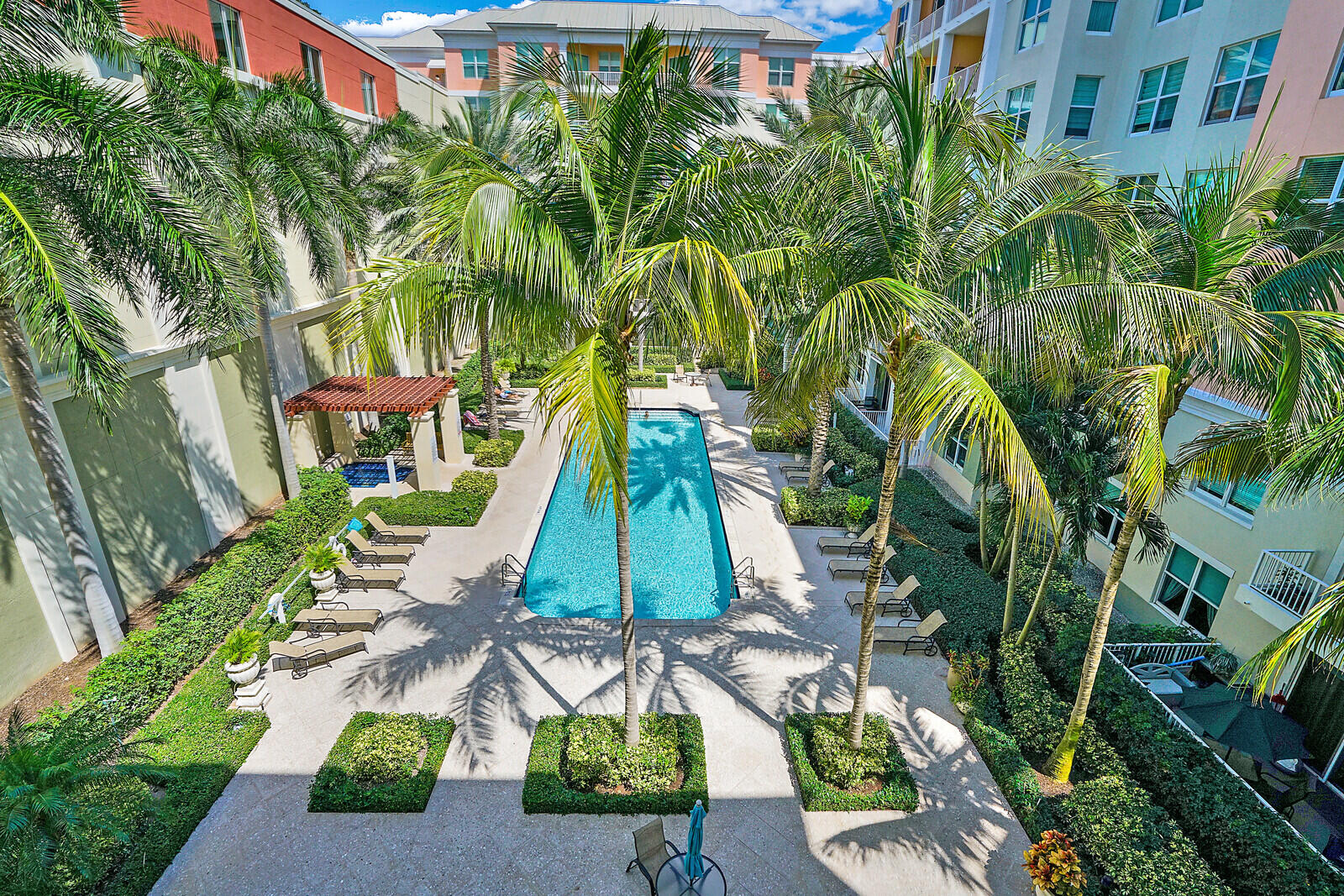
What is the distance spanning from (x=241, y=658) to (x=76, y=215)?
256 inches

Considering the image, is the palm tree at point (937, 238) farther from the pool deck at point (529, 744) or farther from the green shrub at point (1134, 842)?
the green shrub at point (1134, 842)

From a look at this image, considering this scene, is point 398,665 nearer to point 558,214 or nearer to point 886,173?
point 558,214

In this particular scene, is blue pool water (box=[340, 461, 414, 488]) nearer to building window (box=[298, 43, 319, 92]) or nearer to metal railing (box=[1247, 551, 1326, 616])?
building window (box=[298, 43, 319, 92])

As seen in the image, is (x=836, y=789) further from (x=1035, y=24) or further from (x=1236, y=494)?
(x=1035, y=24)

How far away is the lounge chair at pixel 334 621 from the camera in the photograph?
38.4 ft

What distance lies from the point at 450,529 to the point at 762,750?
9.73 metres

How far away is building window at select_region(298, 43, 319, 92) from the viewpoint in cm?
2105

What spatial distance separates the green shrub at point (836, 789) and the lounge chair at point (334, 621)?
7653 mm

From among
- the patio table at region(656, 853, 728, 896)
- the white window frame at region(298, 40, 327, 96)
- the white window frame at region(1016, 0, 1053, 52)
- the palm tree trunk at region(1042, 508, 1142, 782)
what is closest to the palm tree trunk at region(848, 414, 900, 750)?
the palm tree trunk at region(1042, 508, 1142, 782)

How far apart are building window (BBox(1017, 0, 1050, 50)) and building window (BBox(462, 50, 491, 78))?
38522 mm

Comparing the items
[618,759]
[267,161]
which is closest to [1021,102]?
[267,161]

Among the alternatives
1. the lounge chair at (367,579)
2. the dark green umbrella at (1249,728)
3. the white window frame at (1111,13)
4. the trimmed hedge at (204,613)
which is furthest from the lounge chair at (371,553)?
the white window frame at (1111,13)

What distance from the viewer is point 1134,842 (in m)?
7.55

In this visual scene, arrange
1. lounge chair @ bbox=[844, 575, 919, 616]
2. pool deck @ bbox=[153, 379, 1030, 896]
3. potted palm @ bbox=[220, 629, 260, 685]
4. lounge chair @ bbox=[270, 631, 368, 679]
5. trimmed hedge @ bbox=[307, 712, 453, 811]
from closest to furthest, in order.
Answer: pool deck @ bbox=[153, 379, 1030, 896] → trimmed hedge @ bbox=[307, 712, 453, 811] → potted palm @ bbox=[220, 629, 260, 685] → lounge chair @ bbox=[270, 631, 368, 679] → lounge chair @ bbox=[844, 575, 919, 616]
